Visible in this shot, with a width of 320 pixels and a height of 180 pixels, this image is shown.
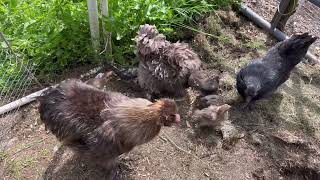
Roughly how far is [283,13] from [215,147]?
2.22 metres

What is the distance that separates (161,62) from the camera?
3926 millimetres

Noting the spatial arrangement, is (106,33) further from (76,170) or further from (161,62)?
(76,170)

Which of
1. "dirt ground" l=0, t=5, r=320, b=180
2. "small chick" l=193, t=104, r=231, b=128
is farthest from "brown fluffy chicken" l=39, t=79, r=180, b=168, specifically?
"small chick" l=193, t=104, r=231, b=128

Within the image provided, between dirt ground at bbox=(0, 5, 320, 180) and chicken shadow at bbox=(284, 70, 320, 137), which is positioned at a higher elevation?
chicken shadow at bbox=(284, 70, 320, 137)

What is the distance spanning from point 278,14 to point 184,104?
193cm

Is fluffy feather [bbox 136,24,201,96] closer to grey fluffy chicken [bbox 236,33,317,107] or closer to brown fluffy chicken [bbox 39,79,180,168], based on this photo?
grey fluffy chicken [bbox 236,33,317,107]

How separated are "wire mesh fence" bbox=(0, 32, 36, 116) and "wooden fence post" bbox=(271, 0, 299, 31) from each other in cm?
332

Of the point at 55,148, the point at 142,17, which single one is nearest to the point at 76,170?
the point at 55,148

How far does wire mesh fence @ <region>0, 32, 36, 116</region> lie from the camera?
411 centimetres

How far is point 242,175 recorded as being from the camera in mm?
3730

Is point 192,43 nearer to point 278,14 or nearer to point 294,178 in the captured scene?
point 278,14

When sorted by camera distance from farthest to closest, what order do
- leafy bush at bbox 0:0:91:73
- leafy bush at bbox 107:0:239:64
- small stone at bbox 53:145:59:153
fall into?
leafy bush at bbox 107:0:239:64 → leafy bush at bbox 0:0:91:73 → small stone at bbox 53:145:59:153

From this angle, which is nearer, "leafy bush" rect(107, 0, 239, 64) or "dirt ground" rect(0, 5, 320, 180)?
"dirt ground" rect(0, 5, 320, 180)

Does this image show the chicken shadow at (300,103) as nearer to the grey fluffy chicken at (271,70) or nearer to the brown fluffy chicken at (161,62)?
the grey fluffy chicken at (271,70)
